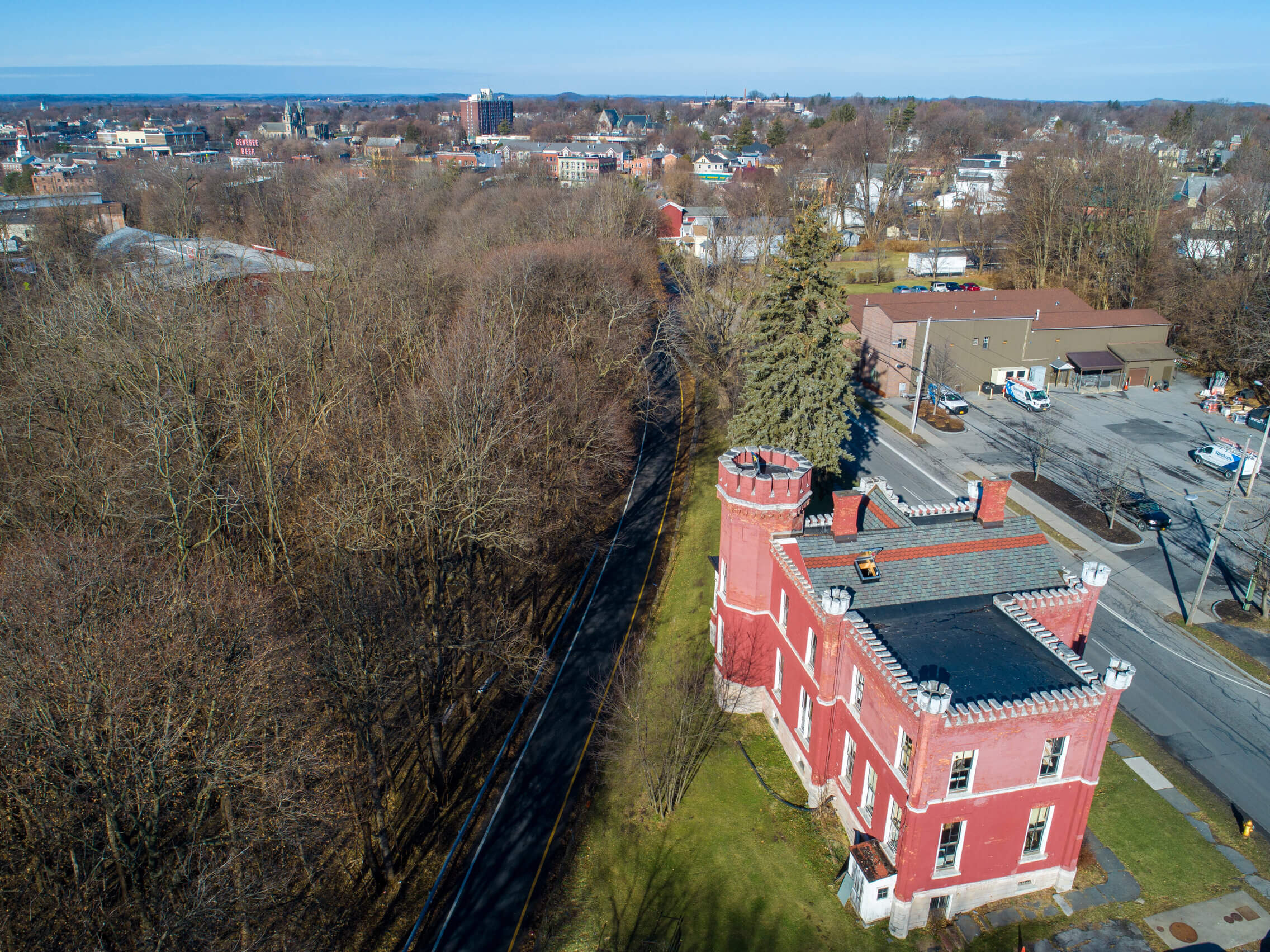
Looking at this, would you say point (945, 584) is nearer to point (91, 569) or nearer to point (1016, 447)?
point (91, 569)

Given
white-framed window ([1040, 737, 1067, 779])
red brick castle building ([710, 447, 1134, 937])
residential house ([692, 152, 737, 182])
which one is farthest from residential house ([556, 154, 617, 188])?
white-framed window ([1040, 737, 1067, 779])

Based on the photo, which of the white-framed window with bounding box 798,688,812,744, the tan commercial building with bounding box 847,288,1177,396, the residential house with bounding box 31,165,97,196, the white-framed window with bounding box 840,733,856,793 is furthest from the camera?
the residential house with bounding box 31,165,97,196

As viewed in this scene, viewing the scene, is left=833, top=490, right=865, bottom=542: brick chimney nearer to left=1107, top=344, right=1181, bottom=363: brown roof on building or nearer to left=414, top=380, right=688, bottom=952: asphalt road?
left=414, top=380, right=688, bottom=952: asphalt road

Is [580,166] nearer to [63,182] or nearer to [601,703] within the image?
[63,182]

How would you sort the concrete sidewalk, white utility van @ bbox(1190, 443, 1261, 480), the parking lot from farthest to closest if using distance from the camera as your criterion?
white utility van @ bbox(1190, 443, 1261, 480) < the parking lot < the concrete sidewalk

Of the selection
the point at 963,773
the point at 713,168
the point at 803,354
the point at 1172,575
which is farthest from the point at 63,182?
the point at 1172,575

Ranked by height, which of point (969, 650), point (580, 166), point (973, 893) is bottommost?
point (973, 893)

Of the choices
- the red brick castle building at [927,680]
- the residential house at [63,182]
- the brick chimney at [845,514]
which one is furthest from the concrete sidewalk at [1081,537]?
the residential house at [63,182]
